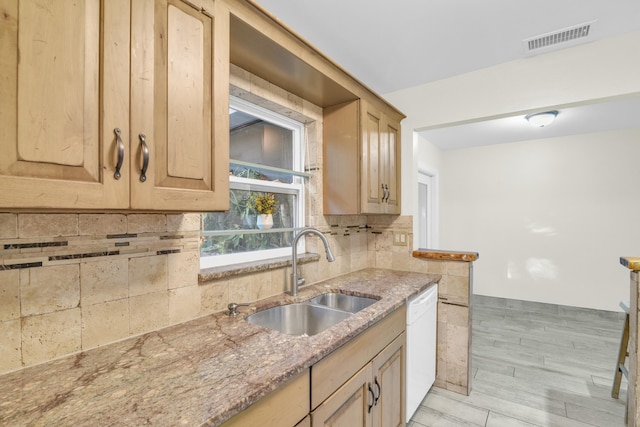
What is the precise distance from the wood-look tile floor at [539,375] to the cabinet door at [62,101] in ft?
7.30

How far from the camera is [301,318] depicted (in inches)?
65.9

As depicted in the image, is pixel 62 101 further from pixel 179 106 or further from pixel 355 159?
pixel 355 159

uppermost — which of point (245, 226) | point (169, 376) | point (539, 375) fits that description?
point (245, 226)

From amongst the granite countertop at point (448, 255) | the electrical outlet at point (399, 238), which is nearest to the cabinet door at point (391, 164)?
the electrical outlet at point (399, 238)

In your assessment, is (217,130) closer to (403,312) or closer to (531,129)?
(403,312)

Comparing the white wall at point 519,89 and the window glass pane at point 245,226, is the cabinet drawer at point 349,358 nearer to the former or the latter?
the window glass pane at point 245,226

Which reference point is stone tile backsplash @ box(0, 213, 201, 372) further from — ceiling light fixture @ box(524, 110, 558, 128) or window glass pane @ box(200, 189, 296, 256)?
ceiling light fixture @ box(524, 110, 558, 128)

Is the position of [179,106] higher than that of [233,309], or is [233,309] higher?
[179,106]

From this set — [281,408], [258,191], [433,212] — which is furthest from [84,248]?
[433,212]

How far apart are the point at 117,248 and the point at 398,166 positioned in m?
2.14

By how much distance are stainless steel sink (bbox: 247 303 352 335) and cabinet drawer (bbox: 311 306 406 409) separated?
0.20m

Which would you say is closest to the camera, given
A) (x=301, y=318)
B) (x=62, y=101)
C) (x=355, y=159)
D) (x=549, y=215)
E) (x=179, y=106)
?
(x=62, y=101)

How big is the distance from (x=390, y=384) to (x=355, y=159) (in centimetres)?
138

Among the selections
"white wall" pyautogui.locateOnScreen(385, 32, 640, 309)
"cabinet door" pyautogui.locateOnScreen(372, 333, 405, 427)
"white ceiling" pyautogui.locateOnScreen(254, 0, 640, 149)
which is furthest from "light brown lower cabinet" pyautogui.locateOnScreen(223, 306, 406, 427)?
"white ceiling" pyautogui.locateOnScreen(254, 0, 640, 149)
